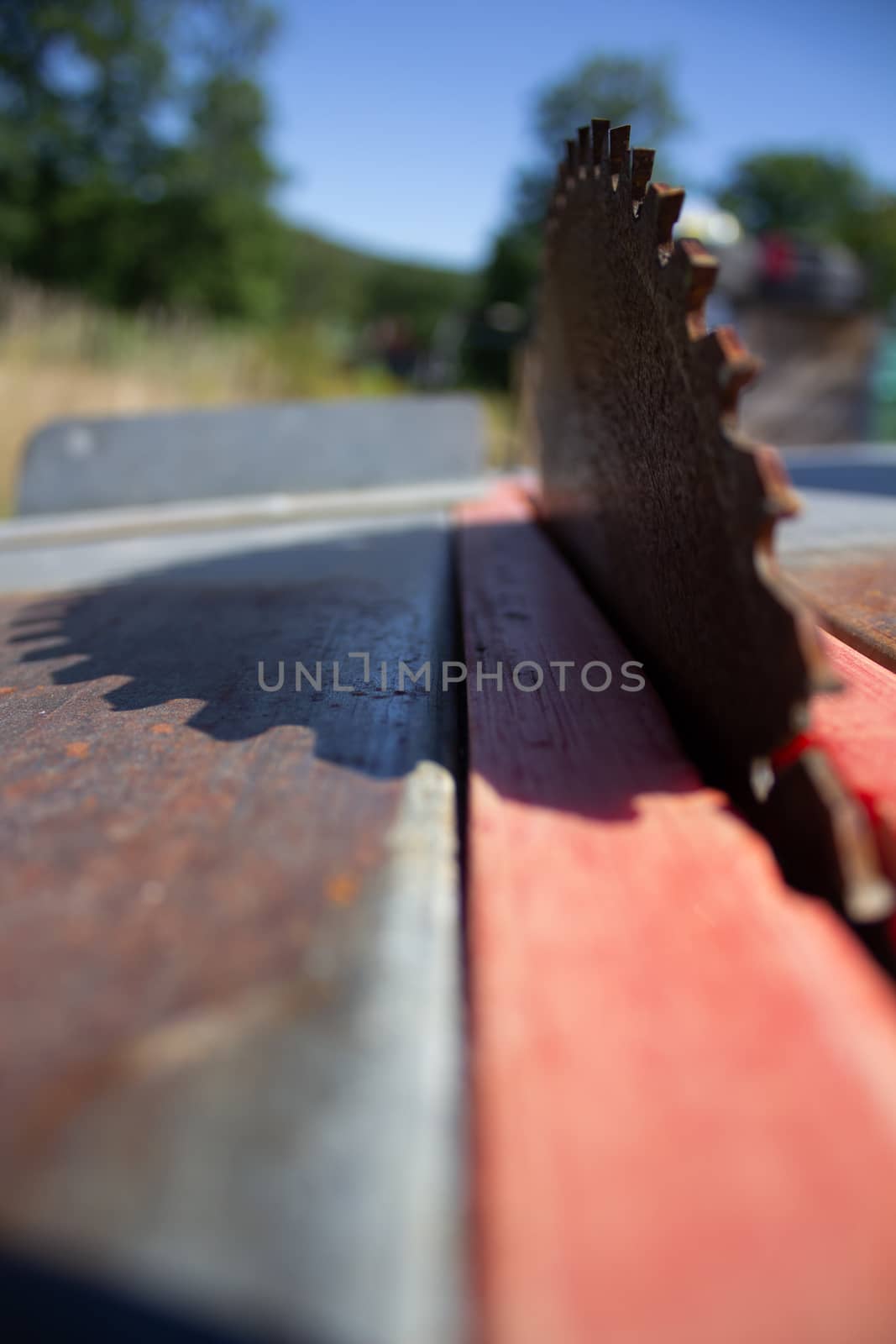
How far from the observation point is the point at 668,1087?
1.36ft

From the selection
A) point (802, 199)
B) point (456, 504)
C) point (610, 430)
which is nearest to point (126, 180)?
point (456, 504)

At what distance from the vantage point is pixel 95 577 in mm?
1953

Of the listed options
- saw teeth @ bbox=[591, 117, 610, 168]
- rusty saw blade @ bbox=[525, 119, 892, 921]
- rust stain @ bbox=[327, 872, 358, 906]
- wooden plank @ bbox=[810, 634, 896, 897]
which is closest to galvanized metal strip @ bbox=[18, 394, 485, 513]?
rusty saw blade @ bbox=[525, 119, 892, 921]

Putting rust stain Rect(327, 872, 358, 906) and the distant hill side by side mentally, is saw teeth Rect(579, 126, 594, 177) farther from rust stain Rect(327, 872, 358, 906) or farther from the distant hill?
the distant hill

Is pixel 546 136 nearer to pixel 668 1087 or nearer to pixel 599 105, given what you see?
pixel 599 105

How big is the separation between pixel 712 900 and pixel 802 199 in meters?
53.1

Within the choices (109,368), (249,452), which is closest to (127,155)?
(109,368)

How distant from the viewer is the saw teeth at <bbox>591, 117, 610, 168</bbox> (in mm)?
1009

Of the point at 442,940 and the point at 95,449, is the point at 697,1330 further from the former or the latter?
the point at 95,449

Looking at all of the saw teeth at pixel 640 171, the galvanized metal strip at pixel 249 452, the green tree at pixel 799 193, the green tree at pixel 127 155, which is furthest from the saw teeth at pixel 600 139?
the green tree at pixel 799 193

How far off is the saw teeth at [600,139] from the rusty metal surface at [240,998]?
2.33 feet

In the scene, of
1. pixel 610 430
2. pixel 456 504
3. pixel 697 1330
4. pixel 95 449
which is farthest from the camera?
pixel 95 449

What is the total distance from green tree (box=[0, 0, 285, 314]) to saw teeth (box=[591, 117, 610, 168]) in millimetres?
19956

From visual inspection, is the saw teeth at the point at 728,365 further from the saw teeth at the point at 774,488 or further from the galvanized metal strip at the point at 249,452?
the galvanized metal strip at the point at 249,452
